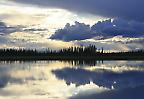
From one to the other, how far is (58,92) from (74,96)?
3.09 m

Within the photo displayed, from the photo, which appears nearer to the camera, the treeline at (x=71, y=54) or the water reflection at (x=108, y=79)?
the water reflection at (x=108, y=79)

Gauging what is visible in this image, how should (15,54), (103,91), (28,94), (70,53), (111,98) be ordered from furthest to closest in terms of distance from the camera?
1. (70,53)
2. (15,54)
3. (103,91)
4. (28,94)
5. (111,98)

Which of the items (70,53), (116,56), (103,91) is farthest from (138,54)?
(103,91)

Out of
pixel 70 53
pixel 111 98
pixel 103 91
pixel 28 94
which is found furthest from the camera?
pixel 70 53

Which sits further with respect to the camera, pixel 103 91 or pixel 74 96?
pixel 103 91

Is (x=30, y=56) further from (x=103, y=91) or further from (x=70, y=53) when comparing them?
(x=103, y=91)

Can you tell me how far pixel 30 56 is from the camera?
154m

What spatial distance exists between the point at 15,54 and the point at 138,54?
5053 cm

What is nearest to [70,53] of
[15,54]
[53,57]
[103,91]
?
[53,57]

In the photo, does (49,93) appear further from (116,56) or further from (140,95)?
(116,56)

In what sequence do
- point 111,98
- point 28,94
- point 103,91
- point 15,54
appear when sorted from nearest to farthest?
point 111,98
point 28,94
point 103,91
point 15,54

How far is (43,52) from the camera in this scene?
167 meters

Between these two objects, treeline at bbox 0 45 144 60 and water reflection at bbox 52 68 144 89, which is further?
treeline at bbox 0 45 144 60

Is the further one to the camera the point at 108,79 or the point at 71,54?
the point at 71,54
